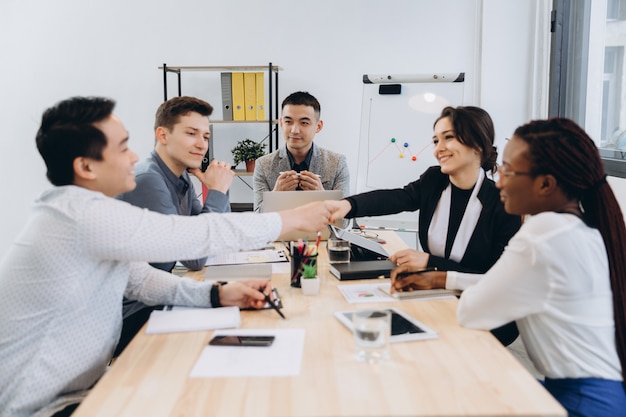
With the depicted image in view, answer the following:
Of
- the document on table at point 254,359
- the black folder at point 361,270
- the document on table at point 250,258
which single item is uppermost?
the black folder at point 361,270

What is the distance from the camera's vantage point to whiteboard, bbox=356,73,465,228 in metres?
4.02

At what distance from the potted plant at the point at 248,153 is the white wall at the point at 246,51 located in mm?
518

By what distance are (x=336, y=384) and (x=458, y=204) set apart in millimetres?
1300

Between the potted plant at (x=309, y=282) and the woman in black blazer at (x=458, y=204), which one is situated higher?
the woman in black blazer at (x=458, y=204)

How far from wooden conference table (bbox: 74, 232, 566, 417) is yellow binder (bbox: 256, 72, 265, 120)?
3.12 metres

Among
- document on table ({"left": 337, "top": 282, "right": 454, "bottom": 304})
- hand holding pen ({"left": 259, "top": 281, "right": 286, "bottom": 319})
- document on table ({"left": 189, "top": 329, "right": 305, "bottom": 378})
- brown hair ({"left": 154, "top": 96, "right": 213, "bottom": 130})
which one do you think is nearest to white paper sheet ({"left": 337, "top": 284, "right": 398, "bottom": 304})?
document on table ({"left": 337, "top": 282, "right": 454, "bottom": 304})

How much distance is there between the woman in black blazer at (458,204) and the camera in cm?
208

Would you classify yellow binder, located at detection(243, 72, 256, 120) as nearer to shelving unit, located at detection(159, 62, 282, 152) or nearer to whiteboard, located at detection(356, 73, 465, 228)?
shelving unit, located at detection(159, 62, 282, 152)

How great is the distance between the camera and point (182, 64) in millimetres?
4641

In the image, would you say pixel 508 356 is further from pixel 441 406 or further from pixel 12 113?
pixel 12 113

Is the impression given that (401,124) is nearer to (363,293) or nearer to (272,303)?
(363,293)

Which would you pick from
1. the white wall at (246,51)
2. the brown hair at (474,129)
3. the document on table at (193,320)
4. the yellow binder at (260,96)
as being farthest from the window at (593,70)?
the document on table at (193,320)

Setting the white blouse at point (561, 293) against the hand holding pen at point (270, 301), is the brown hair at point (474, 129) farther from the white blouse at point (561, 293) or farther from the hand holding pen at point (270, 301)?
the hand holding pen at point (270, 301)

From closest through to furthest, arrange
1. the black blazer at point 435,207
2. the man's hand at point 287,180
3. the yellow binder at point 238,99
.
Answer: the black blazer at point 435,207, the man's hand at point 287,180, the yellow binder at point 238,99
